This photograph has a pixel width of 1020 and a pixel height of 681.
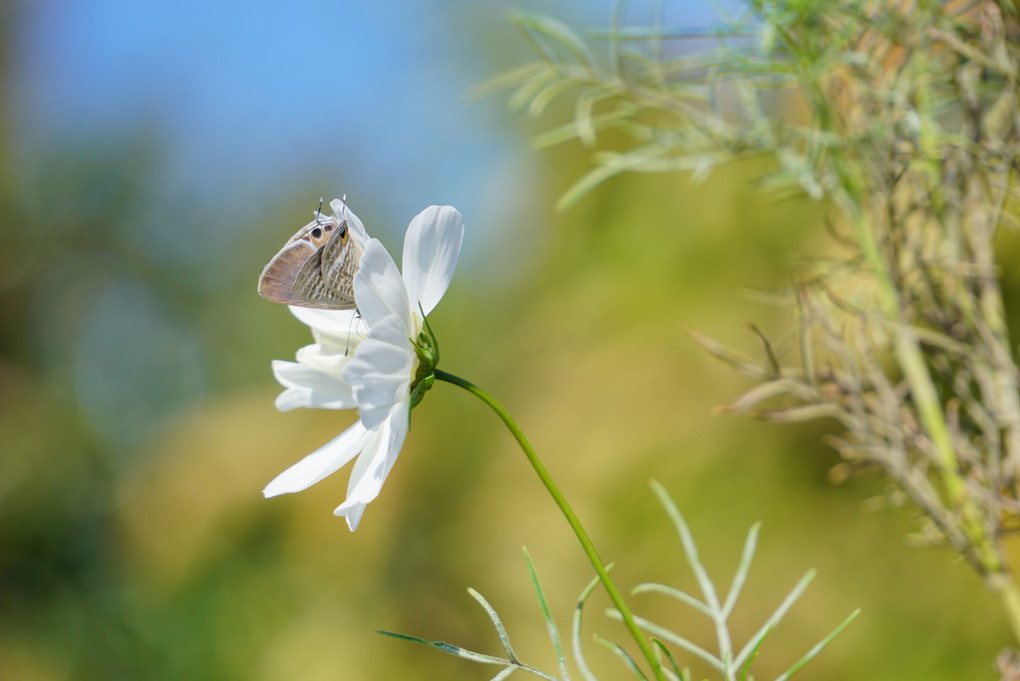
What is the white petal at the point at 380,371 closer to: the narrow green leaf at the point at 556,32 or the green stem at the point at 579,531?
the green stem at the point at 579,531

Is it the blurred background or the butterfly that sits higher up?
the butterfly

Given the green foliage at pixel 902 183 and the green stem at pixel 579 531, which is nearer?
the green stem at pixel 579 531

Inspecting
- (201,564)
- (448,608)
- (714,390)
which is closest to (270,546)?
(201,564)

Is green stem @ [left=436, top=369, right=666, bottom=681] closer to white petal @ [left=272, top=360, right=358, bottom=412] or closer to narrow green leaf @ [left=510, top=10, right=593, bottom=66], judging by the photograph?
white petal @ [left=272, top=360, right=358, bottom=412]

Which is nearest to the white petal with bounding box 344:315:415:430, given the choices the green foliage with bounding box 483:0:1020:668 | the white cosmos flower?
the white cosmos flower

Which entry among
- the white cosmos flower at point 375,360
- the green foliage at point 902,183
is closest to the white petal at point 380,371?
the white cosmos flower at point 375,360

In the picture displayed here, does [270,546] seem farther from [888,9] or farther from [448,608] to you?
[888,9]

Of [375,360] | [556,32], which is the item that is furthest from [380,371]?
[556,32]
